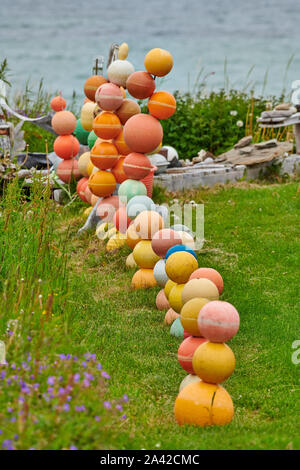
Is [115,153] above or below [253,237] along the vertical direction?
above

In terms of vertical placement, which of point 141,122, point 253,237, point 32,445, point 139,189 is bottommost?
point 32,445

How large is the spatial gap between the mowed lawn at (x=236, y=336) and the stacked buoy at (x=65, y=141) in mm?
773

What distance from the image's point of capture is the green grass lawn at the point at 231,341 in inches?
130

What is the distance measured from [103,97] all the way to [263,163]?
3501mm

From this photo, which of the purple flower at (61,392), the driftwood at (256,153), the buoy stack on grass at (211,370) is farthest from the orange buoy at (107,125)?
the purple flower at (61,392)

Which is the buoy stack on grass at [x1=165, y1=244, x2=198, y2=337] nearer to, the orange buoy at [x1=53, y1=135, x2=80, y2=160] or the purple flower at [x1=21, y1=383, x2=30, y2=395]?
the purple flower at [x1=21, y1=383, x2=30, y2=395]

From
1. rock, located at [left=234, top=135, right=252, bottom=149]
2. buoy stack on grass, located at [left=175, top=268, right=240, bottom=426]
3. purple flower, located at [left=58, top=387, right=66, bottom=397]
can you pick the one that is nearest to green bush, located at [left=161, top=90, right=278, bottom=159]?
rock, located at [left=234, top=135, right=252, bottom=149]

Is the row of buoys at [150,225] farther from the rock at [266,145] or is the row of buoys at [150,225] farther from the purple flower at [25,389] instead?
the rock at [266,145]

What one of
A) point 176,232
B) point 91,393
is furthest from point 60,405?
point 176,232

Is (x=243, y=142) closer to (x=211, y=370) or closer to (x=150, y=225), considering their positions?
(x=150, y=225)

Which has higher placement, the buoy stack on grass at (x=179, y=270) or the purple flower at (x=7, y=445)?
the buoy stack on grass at (x=179, y=270)

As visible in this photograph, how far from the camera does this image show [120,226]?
22.4 feet

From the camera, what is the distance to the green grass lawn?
329cm

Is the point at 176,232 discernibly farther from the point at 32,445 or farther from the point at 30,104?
the point at 30,104
